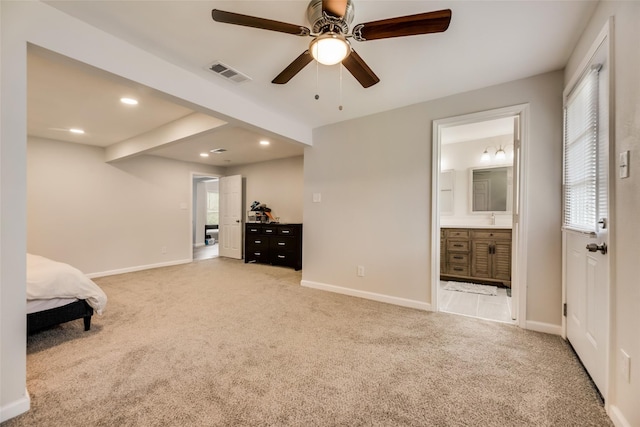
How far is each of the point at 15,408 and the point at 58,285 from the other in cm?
111

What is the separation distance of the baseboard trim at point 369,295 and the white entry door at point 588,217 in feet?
3.98

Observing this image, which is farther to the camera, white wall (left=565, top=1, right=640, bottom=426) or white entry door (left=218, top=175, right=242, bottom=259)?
white entry door (left=218, top=175, right=242, bottom=259)

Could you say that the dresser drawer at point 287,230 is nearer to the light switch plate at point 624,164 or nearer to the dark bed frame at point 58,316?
the dark bed frame at point 58,316

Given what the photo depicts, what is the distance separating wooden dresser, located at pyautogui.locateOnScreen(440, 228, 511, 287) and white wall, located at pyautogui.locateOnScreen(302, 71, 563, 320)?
146 centimetres

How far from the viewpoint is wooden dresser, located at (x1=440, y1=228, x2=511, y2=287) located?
3.72 meters

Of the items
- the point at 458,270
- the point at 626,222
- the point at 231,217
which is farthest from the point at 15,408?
the point at 231,217

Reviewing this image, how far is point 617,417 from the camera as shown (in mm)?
1291

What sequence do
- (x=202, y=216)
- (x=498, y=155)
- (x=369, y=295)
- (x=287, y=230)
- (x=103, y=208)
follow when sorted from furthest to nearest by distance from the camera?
(x=202, y=216) → (x=287, y=230) → (x=103, y=208) → (x=498, y=155) → (x=369, y=295)

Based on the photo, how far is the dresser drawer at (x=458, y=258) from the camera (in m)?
3.97

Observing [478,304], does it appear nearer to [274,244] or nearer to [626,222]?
[626,222]

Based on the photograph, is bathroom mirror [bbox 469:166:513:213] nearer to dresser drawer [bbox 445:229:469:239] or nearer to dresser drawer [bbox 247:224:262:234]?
dresser drawer [bbox 445:229:469:239]

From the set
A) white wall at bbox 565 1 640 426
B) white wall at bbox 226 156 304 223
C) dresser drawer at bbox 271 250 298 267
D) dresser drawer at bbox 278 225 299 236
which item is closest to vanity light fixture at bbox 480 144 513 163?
white wall at bbox 565 1 640 426

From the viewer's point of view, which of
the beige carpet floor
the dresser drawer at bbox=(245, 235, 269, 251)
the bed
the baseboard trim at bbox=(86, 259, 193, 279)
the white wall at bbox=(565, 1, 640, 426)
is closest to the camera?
the white wall at bbox=(565, 1, 640, 426)

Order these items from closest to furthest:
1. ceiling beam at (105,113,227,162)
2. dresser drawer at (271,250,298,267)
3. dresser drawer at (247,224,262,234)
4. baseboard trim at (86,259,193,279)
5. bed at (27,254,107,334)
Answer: bed at (27,254,107,334)
ceiling beam at (105,113,227,162)
baseboard trim at (86,259,193,279)
dresser drawer at (271,250,298,267)
dresser drawer at (247,224,262,234)
